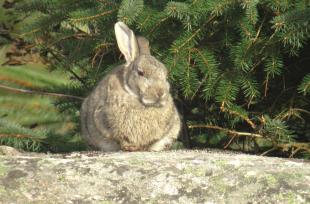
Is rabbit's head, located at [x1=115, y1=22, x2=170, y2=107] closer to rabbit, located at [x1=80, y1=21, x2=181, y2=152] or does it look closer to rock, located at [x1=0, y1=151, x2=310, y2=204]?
rabbit, located at [x1=80, y1=21, x2=181, y2=152]

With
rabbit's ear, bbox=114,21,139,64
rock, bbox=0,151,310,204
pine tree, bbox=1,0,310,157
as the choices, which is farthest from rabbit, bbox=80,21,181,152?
rock, bbox=0,151,310,204

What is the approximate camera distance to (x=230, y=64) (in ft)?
16.0

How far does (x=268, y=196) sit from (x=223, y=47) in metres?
2.01

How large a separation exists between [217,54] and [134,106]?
2.92ft

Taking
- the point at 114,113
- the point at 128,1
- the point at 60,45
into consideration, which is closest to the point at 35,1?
the point at 60,45

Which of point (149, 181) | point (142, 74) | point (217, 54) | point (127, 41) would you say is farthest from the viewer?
point (217, 54)

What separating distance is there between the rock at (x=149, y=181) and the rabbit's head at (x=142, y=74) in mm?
902

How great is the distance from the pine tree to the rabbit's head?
129mm

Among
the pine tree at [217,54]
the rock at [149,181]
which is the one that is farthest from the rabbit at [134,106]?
the rock at [149,181]

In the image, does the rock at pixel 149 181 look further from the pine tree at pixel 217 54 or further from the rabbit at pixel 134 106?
the pine tree at pixel 217 54

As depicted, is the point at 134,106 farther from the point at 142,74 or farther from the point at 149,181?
the point at 149,181

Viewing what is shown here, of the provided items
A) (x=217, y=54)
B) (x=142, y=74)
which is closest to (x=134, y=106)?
(x=142, y=74)

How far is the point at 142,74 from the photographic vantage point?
14.3 feet

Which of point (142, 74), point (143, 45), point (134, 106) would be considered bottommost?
point (134, 106)
